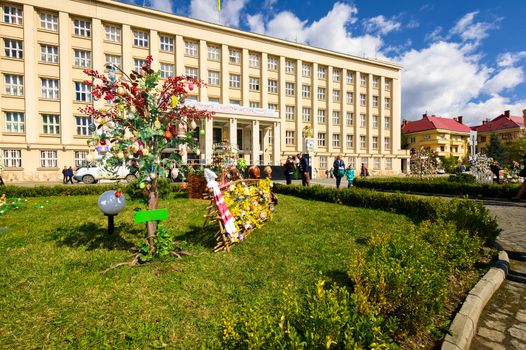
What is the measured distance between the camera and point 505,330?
9.82 feet

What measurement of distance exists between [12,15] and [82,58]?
21.9ft

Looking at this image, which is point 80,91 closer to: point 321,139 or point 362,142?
point 321,139

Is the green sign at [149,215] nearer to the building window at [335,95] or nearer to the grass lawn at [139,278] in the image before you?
the grass lawn at [139,278]

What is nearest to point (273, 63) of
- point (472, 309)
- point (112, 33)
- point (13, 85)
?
point (112, 33)

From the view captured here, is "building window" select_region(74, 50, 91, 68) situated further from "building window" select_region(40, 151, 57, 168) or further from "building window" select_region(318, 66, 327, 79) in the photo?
"building window" select_region(318, 66, 327, 79)

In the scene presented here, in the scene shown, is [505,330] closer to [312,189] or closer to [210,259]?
[210,259]


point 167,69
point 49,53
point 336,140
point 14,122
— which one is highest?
point 167,69

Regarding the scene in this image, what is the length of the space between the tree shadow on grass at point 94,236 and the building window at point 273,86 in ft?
114

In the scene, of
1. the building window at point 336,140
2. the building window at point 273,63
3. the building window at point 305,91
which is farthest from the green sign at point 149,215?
the building window at point 336,140

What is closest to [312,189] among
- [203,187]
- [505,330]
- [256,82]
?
[203,187]

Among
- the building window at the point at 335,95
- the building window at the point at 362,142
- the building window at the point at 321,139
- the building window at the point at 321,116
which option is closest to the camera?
the building window at the point at 321,139

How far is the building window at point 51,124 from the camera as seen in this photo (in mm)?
27641

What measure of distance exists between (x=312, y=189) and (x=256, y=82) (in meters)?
29.6

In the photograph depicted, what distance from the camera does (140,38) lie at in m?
31.6
